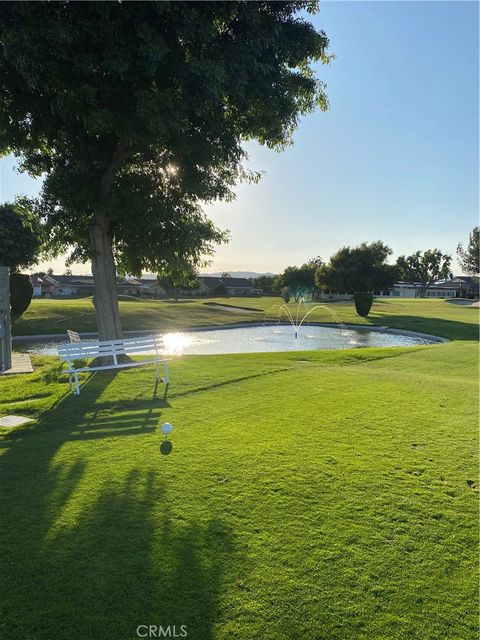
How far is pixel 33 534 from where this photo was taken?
3670 mm

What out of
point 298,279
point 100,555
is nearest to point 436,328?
point 100,555

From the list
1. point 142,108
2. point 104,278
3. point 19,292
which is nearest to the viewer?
point 142,108

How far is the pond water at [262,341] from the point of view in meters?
19.9

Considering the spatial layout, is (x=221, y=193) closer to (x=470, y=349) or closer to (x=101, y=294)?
(x=101, y=294)

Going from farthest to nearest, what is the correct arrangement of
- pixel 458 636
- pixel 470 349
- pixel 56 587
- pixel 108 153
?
pixel 470 349, pixel 108 153, pixel 56 587, pixel 458 636

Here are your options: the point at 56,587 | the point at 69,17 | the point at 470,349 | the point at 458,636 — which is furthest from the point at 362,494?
the point at 470,349

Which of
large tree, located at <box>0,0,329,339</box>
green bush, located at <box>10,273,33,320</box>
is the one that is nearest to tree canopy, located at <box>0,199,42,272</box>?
green bush, located at <box>10,273,33,320</box>

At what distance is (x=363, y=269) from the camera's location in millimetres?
61250

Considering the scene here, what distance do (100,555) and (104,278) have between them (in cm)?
918

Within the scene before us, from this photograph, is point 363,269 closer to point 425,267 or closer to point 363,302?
point 363,302

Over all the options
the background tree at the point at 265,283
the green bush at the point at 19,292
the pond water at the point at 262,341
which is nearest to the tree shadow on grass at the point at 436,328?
the pond water at the point at 262,341

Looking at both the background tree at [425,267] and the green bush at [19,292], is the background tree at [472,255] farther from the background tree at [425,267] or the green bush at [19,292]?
the green bush at [19,292]

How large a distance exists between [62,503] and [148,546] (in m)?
1.18
